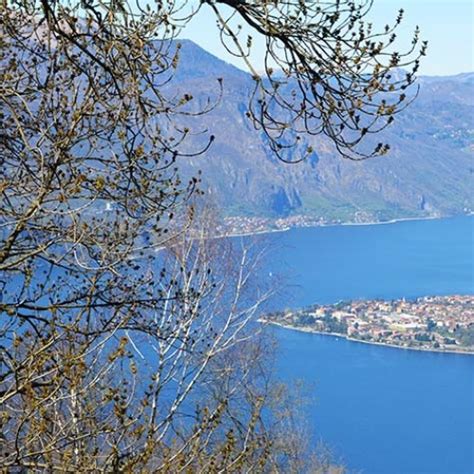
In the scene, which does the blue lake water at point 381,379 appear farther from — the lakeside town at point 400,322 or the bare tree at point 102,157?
the bare tree at point 102,157

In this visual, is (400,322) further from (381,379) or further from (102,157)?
(102,157)

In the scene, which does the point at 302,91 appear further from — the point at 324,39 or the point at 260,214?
the point at 260,214

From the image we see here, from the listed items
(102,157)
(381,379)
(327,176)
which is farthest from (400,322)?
(327,176)

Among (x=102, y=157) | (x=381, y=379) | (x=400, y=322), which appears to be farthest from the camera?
(x=400, y=322)

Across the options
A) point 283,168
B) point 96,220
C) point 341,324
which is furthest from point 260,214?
point 96,220

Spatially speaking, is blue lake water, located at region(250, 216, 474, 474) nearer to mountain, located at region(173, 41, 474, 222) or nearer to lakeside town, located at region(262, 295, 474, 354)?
lakeside town, located at region(262, 295, 474, 354)
